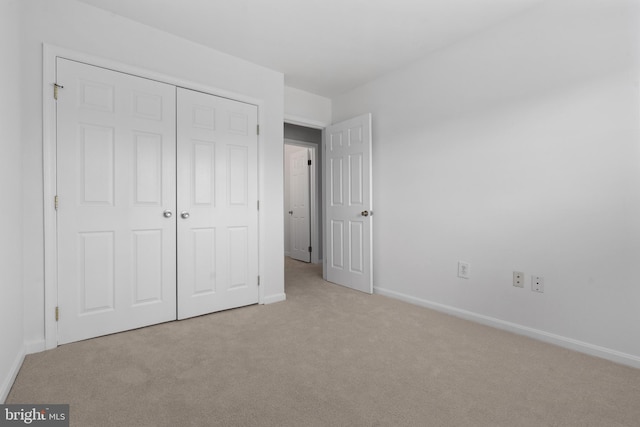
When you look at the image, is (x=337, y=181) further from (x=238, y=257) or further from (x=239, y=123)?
(x=238, y=257)

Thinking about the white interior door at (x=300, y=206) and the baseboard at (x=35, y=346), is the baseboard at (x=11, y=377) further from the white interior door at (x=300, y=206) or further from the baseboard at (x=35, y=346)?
the white interior door at (x=300, y=206)

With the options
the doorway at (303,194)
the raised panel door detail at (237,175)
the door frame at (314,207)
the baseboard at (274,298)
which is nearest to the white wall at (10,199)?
the raised panel door detail at (237,175)

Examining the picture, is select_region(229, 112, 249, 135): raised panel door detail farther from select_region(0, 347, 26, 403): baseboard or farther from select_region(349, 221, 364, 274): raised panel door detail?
select_region(0, 347, 26, 403): baseboard

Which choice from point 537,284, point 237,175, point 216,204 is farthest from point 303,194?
point 537,284

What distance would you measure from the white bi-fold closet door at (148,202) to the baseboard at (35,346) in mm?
100

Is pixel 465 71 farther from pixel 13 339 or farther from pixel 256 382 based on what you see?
pixel 13 339

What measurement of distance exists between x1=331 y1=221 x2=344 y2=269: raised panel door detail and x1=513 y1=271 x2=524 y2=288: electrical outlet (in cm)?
192

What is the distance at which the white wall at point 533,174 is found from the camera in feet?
6.40

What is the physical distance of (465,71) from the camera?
2.73 meters

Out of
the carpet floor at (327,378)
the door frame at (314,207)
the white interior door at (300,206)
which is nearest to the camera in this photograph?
the carpet floor at (327,378)

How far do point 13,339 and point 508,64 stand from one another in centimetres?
380

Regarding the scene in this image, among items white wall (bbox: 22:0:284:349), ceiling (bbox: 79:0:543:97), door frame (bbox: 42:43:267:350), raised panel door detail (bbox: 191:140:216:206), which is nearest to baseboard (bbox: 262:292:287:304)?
white wall (bbox: 22:0:284:349)

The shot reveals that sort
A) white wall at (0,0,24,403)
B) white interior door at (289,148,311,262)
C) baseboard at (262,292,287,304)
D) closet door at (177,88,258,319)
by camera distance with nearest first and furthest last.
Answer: white wall at (0,0,24,403) < closet door at (177,88,258,319) < baseboard at (262,292,287,304) < white interior door at (289,148,311,262)

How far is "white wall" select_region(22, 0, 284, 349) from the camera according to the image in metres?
2.03
